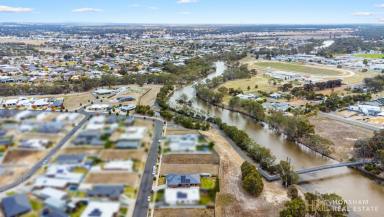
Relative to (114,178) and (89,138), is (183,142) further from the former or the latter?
(89,138)

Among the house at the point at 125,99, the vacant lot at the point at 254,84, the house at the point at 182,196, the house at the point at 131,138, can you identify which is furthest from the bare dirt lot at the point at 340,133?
the house at the point at 125,99

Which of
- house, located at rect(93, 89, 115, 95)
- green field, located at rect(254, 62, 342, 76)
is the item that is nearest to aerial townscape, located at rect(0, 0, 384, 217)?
house, located at rect(93, 89, 115, 95)

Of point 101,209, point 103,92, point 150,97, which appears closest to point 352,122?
point 150,97

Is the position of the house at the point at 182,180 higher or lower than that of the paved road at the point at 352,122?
higher

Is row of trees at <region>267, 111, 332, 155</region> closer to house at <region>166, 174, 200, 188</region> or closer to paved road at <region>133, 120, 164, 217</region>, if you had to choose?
paved road at <region>133, 120, 164, 217</region>

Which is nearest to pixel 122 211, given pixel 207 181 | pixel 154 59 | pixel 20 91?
pixel 207 181

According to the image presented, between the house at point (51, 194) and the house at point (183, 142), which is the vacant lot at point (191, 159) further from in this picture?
the house at point (51, 194)
